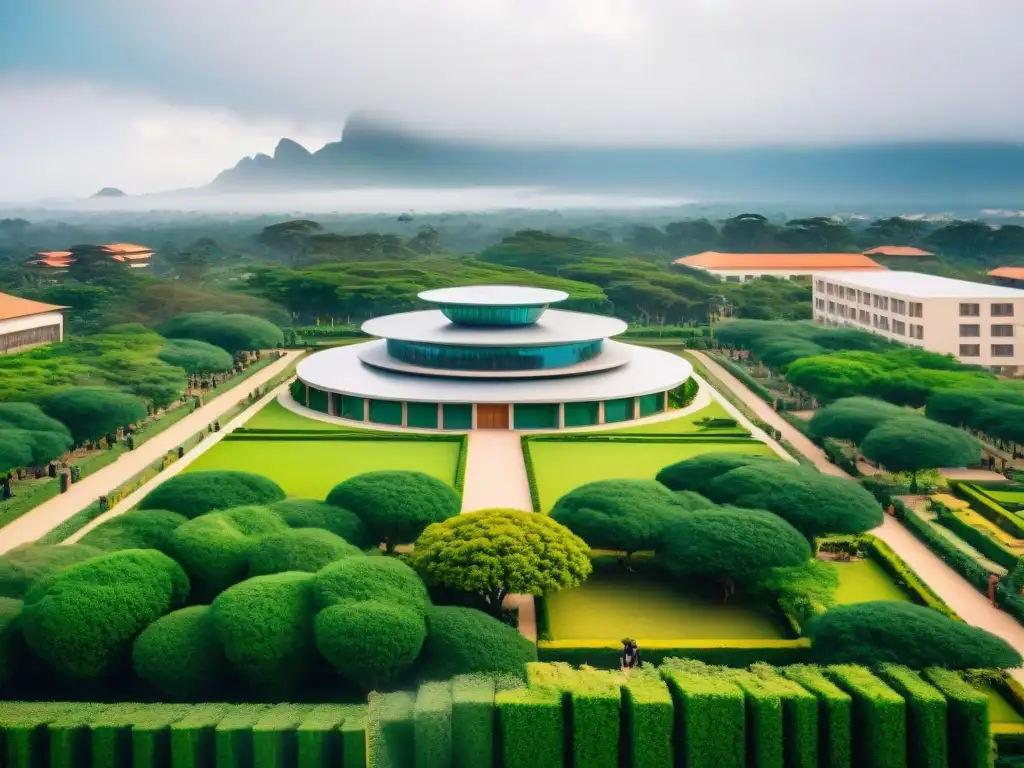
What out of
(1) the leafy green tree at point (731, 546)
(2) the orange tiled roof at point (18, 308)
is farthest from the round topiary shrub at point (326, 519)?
(2) the orange tiled roof at point (18, 308)

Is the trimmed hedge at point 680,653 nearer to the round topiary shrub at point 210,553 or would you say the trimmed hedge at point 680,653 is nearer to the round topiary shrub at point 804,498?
the round topiary shrub at point 804,498

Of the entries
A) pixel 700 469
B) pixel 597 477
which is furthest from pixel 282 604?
pixel 597 477

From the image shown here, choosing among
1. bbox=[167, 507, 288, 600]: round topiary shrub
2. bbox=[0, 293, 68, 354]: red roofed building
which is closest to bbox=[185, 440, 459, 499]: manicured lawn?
bbox=[167, 507, 288, 600]: round topiary shrub

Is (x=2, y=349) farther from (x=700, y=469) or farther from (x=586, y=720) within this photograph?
(x=586, y=720)

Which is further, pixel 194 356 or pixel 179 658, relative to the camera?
pixel 194 356

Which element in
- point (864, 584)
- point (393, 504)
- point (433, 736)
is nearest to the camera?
point (433, 736)

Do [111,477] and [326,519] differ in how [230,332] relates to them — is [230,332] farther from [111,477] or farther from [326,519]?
[326,519]

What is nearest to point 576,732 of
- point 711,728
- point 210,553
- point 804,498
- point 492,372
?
point 711,728

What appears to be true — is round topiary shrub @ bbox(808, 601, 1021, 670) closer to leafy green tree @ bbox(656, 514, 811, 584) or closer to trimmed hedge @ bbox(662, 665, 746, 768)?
leafy green tree @ bbox(656, 514, 811, 584)
